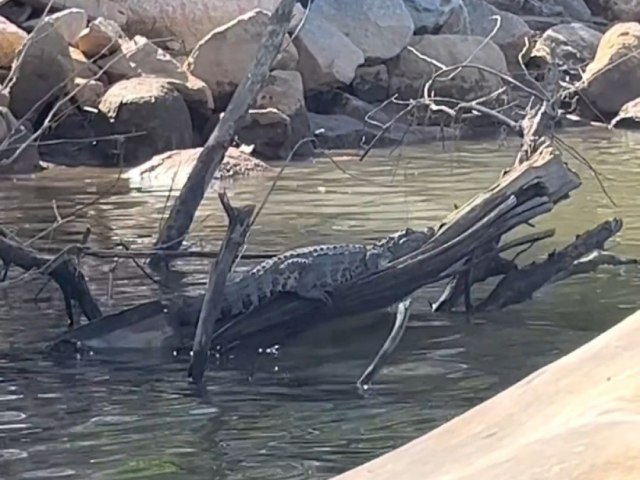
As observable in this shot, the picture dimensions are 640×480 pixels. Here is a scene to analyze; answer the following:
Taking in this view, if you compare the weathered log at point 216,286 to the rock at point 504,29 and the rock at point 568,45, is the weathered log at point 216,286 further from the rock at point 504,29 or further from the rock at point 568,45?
the rock at point 504,29

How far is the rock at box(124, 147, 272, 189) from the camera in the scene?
661 inches

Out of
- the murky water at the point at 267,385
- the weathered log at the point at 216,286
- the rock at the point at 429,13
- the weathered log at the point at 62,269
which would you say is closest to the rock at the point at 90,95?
the murky water at the point at 267,385

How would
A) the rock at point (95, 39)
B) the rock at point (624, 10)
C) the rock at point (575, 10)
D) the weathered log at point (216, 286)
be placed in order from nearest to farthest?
the weathered log at point (216, 286) < the rock at point (95, 39) < the rock at point (575, 10) < the rock at point (624, 10)

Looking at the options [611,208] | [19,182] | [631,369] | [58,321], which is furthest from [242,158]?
[631,369]

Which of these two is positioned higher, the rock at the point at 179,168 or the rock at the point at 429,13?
the rock at the point at 179,168

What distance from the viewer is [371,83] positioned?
79.1 ft

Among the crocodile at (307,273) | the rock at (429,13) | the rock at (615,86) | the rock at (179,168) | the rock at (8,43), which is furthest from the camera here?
the rock at (429,13)

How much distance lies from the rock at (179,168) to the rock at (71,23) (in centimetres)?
264

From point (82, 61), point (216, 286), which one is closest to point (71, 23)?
point (82, 61)

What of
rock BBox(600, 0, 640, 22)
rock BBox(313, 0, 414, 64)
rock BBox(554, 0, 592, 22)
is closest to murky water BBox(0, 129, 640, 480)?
rock BBox(313, 0, 414, 64)

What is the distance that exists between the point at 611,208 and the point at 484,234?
5786 mm

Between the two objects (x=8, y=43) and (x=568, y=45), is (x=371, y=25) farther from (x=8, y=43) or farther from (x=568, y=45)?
(x=8, y=43)

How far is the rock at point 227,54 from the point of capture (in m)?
20.1

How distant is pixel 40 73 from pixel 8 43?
1.43 meters
